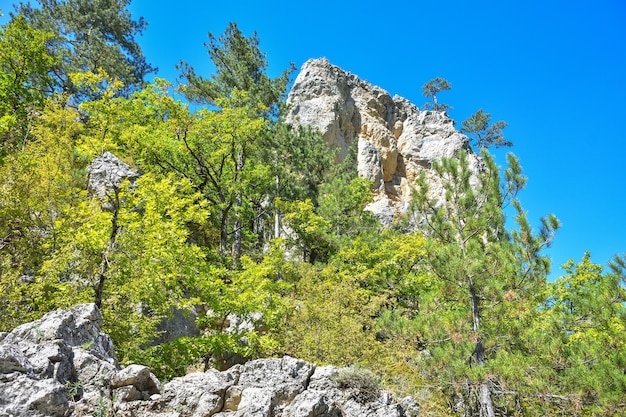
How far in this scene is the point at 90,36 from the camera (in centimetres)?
2780

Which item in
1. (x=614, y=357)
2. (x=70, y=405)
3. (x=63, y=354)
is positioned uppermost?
(x=614, y=357)

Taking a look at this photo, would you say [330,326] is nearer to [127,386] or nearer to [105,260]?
[105,260]

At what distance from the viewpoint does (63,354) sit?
19.5ft

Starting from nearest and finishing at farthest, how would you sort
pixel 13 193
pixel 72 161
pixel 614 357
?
pixel 614 357 < pixel 13 193 < pixel 72 161

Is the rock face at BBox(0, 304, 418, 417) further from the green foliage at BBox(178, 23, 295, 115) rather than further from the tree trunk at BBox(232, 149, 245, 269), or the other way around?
the green foliage at BBox(178, 23, 295, 115)

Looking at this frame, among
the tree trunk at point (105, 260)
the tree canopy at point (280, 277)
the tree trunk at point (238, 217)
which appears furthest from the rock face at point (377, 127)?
the tree trunk at point (105, 260)

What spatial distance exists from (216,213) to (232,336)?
24.8 ft

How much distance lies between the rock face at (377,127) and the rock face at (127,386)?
75.1 feet

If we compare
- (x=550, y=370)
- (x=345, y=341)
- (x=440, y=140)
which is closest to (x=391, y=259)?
(x=345, y=341)

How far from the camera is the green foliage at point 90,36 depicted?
2666 centimetres

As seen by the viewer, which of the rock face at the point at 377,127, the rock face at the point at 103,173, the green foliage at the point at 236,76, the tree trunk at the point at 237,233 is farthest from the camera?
the rock face at the point at 377,127

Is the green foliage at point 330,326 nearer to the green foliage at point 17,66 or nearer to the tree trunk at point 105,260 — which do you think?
the tree trunk at point 105,260

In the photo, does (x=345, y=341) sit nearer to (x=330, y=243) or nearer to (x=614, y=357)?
(x=614, y=357)

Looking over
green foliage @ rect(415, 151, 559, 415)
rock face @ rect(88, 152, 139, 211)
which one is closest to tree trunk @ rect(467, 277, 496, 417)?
green foliage @ rect(415, 151, 559, 415)
